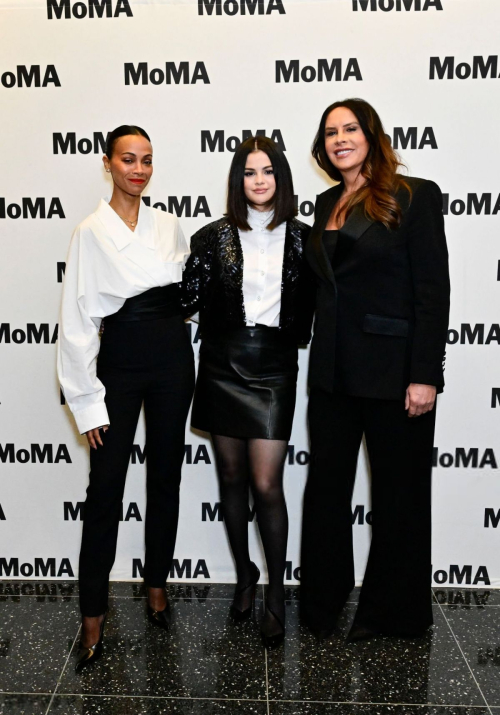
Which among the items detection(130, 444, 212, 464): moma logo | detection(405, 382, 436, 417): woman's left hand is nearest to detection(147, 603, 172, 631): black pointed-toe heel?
detection(130, 444, 212, 464): moma logo

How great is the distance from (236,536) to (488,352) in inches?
50.6

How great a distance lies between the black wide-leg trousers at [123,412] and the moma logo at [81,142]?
859 mm

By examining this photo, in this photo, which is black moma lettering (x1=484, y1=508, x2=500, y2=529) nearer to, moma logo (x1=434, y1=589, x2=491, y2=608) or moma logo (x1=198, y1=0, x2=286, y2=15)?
moma logo (x1=434, y1=589, x2=491, y2=608)

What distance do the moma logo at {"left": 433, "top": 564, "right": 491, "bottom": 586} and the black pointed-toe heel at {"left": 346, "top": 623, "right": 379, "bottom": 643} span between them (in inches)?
23.7

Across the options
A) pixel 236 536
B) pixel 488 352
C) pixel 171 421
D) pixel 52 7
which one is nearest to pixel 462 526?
pixel 488 352

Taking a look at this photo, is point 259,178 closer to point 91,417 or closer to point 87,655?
point 91,417

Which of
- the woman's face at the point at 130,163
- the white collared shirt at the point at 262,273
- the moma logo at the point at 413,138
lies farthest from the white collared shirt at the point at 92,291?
the moma logo at the point at 413,138

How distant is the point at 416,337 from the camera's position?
7.42ft

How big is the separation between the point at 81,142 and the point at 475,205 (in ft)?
5.33

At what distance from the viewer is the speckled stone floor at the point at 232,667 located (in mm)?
2146

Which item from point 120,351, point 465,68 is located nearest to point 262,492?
point 120,351

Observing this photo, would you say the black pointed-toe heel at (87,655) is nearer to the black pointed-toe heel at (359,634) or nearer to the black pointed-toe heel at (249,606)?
the black pointed-toe heel at (249,606)

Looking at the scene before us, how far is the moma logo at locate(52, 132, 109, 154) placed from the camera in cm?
281

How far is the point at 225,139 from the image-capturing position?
279 cm
